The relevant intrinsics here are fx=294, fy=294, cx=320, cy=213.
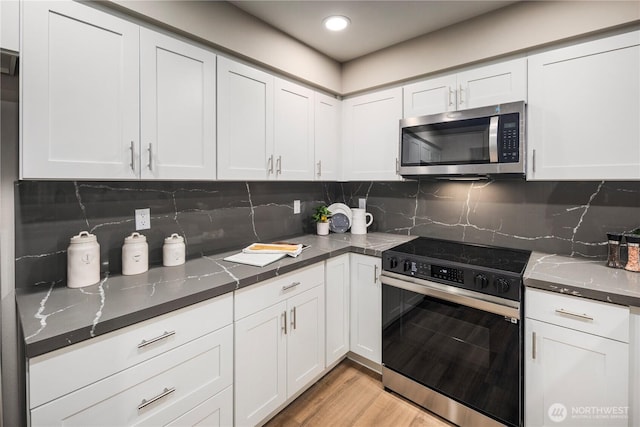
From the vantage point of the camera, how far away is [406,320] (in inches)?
72.6

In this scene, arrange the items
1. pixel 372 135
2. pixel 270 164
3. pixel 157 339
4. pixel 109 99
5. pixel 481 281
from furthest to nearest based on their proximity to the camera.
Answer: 1. pixel 372 135
2. pixel 270 164
3. pixel 481 281
4. pixel 109 99
5. pixel 157 339

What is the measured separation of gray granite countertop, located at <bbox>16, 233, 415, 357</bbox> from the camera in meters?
0.95

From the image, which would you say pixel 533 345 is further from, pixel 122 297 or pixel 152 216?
pixel 152 216

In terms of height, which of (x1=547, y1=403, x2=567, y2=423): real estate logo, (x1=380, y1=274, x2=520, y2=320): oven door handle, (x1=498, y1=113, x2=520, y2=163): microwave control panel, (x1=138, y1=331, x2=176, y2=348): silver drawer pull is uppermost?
(x1=498, y1=113, x2=520, y2=163): microwave control panel

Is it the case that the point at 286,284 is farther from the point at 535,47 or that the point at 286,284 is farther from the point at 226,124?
the point at 535,47

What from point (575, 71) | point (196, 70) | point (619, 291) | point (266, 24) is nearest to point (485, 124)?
point (575, 71)

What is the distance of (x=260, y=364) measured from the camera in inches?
61.6

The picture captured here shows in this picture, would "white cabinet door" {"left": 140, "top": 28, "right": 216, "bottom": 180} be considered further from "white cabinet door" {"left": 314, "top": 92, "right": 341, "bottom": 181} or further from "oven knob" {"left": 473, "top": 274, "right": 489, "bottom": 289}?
"oven knob" {"left": 473, "top": 274, "right": 489, "bottom": 289}

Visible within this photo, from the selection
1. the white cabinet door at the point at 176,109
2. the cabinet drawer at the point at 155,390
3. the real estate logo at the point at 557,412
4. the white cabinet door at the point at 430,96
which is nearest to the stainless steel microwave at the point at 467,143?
the white cabinet door at the point at 430,96

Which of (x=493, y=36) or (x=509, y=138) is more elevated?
(x=493, y=36)

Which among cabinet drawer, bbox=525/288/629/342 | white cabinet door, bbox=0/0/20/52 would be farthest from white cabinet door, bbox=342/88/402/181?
white cabinet door, bbox=0/0/20/52

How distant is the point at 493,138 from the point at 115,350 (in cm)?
208

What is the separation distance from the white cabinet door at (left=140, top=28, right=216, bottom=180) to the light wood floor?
1.52 metres

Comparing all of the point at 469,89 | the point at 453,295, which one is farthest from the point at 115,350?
the point at 469,89
